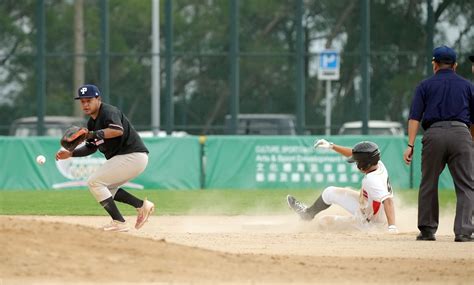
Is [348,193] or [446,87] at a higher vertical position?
[446,87]

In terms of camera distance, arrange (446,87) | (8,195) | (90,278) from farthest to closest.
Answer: (8,195), (446,87), (90,278)

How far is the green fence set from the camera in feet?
76.6

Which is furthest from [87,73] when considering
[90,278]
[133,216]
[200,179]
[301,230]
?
[90,278]

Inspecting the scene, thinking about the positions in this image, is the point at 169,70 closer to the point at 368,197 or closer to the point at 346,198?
the point at 346,198

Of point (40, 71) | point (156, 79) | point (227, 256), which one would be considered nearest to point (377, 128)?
point (156, 79)

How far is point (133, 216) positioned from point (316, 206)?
13.0 ft

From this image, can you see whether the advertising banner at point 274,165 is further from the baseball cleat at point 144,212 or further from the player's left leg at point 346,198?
the baseball cleat at point 144,212

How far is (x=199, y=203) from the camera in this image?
19469 millimetres

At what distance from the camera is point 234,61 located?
3102 centimetres

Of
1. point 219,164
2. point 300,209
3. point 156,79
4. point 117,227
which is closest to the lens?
point 117,227

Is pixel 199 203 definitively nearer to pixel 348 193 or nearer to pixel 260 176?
pixel 260 176

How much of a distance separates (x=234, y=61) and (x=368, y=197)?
61.1 ft

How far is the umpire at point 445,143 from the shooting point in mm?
11438

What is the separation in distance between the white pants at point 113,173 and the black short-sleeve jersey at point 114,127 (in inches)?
3.2
